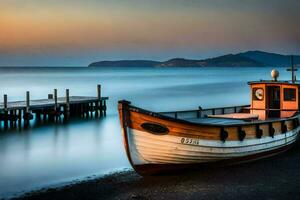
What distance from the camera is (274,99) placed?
19312 millimetres

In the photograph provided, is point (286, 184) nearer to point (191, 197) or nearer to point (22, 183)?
point (191, 197)

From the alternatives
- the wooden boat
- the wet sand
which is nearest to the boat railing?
the wooden boat

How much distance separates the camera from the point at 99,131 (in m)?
28.7

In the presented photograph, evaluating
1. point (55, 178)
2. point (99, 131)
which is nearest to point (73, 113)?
point (99, 131)

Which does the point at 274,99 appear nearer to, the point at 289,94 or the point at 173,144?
the point at 289,94

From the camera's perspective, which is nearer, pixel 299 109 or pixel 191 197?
pixel 191 197

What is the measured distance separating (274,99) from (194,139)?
274 inches

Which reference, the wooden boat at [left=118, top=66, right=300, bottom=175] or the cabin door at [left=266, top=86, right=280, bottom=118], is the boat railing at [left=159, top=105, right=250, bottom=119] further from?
the cabin door at [left=266, top=86, right=280, bottom=118]

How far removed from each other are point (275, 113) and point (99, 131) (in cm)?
1287

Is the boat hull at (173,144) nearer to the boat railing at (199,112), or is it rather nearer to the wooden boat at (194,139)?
the wooden boat at (194,139)

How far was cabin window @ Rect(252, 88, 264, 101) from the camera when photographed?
19.3 m

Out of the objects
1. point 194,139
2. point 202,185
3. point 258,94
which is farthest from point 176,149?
point 258,94

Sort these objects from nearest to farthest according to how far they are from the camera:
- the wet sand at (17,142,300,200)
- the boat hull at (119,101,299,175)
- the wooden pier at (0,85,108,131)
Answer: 1. the wet sand at (17,142,300,200)
2. the boat hull at (119,101,299,175)
3. the wooden pier at (0,85,108,131)

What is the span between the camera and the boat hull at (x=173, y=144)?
13.1 m
